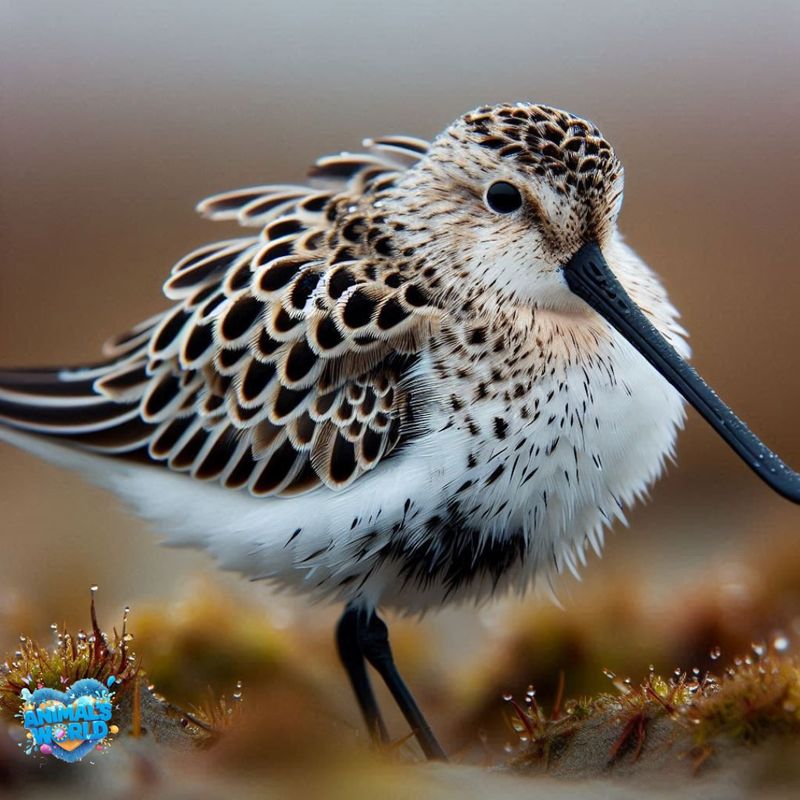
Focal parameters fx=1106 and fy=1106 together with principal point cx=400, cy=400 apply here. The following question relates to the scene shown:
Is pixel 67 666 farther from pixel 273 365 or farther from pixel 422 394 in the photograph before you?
pixel 422 394

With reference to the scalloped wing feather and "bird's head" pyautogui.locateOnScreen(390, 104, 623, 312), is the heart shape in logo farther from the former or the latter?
"bird's head" pyautogui.locateOnScreen(390, 104, 623, 312)

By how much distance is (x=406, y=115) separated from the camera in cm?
203

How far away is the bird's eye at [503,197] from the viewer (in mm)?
1652

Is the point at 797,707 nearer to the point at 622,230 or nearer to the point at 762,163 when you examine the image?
the point at 622,230

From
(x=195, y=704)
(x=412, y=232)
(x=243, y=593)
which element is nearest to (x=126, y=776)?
(x=195, y=704)

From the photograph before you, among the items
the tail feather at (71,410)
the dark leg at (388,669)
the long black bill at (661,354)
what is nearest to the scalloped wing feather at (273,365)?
the tail feather at (71,410)

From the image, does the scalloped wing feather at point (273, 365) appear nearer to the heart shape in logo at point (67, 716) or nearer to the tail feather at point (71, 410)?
the tail feather at point (71, 410)

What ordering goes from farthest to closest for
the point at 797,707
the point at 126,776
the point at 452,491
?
1. the point at 126,776
2. the point at 452,491
3. the point at 797,707

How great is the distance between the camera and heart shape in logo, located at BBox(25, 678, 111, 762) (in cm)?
175

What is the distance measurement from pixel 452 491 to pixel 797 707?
1.86ft

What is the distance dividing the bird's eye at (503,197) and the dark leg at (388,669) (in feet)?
2.37

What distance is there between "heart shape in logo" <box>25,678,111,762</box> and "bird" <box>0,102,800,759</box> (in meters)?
0.28

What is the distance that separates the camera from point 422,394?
1.65 meters

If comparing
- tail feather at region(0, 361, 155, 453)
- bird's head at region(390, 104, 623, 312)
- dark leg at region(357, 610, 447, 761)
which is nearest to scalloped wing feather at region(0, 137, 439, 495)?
tail feather at region(0, 361, 155, 453)
